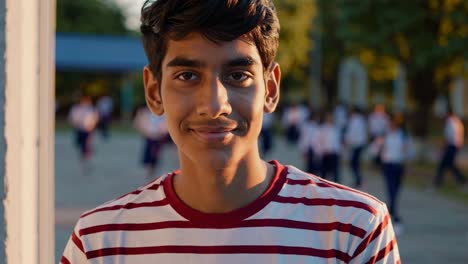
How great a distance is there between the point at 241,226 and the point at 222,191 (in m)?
0.13

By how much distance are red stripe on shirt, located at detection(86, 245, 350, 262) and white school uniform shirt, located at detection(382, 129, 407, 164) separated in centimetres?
1078

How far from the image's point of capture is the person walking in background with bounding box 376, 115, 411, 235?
12.4 metres

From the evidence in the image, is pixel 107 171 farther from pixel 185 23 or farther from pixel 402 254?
pixel 185 23

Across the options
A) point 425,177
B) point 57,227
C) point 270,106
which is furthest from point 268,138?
point 270,106

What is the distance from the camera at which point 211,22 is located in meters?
1.97

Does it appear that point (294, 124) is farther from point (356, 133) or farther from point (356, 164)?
point (356, 164)

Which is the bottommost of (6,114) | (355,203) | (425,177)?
(425,177)

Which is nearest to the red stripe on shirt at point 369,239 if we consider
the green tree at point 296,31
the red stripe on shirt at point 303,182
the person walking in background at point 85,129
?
the red stripe on shirt at point 303,182

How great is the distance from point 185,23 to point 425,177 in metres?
18.9

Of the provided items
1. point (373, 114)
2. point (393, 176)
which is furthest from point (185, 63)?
point (373, 114)

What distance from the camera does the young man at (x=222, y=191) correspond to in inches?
77.7

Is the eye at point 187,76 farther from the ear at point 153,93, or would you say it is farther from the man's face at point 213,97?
the ear at point 153,93

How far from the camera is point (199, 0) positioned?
197 cm

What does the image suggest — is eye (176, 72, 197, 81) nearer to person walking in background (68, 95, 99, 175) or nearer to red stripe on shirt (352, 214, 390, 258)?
red stripe on shirt (352, 214, 390, 258)
